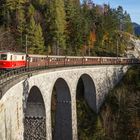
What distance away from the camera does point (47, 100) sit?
35.5m

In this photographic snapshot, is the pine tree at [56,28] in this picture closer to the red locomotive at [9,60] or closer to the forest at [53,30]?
the forest at [53,30]

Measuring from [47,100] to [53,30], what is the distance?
45.5 metres

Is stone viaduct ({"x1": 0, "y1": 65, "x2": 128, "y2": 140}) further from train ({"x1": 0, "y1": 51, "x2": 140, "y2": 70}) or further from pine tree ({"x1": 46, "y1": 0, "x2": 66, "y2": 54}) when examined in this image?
pine tree ({"x1": 46, "y1": 0, "x2": 66, "y2": 54})

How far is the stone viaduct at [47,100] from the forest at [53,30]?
1706cm

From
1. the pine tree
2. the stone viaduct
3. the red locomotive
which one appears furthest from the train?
the pine tree

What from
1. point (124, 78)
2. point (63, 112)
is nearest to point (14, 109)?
point (63, 112)

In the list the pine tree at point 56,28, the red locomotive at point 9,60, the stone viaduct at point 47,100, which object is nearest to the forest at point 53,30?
the pine tree at point 56,28

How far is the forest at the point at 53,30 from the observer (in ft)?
235

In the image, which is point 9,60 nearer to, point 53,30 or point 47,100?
point 47,100

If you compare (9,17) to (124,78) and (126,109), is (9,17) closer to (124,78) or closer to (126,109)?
(124,78)

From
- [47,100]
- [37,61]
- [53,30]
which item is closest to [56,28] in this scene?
[53,30]

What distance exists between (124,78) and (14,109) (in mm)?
44464

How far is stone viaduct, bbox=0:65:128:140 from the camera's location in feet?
74.2

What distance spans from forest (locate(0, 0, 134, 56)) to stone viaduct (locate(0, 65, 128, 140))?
56.0 ft
